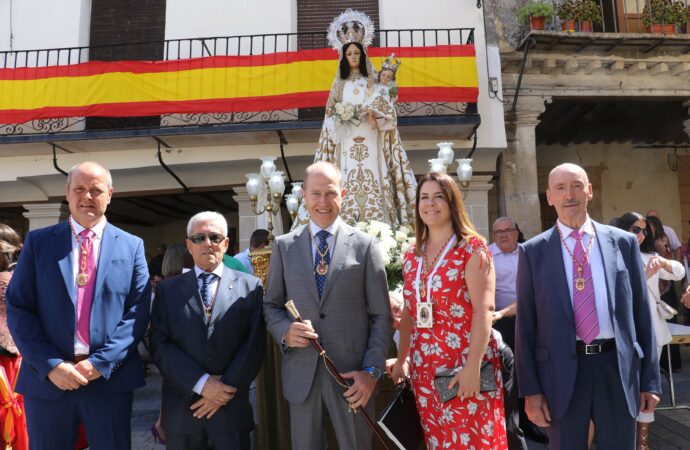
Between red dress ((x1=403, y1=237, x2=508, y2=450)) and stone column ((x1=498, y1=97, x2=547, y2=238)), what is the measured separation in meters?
7.17

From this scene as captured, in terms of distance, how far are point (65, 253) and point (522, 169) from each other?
814 centimetres

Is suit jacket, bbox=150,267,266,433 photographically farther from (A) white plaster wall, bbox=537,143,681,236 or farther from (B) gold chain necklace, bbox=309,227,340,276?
(A) white plaster wall, bbox=537,143,681,236

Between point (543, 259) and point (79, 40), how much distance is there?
10346mm

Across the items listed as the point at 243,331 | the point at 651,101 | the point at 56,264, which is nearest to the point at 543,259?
the point at 243,331

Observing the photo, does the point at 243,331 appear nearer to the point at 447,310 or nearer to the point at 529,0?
the point at 447,310

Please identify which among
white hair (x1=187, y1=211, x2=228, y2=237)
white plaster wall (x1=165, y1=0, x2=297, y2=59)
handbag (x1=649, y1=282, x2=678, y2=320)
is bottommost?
handbag (x1=649, y1=282, x2=678, y2=320)

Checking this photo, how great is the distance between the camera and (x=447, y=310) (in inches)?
82.9

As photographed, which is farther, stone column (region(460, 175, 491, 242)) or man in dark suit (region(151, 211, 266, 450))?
stone column (region(460, 175, 491, 242))

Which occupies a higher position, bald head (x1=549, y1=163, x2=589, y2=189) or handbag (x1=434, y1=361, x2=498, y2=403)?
bald head (x1=549, y1=163, x2=589, y2=189)

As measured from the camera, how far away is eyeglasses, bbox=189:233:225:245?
2467 mm

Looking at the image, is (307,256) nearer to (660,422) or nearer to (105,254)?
(105,254)

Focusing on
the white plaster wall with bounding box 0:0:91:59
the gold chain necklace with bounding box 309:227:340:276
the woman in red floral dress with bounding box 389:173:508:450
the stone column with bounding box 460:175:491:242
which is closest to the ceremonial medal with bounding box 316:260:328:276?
the gold chain necklace with bounding box 309:227:340:276

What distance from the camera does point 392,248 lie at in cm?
356

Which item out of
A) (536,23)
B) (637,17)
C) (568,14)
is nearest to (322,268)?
(536,23)
